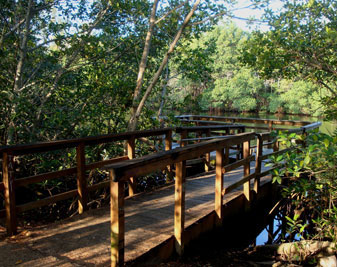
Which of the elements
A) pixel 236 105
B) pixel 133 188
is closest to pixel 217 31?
pixel 236 105

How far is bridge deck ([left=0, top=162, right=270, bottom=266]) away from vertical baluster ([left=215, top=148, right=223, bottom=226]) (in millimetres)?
150

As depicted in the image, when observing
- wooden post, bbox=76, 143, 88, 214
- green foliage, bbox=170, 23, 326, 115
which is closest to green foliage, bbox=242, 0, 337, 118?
wooden post, bbox=76, 143, 88, 214

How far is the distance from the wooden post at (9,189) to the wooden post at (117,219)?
133 centimetres

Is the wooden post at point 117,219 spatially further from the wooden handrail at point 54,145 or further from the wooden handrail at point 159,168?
the wooden handrail at point 54,145

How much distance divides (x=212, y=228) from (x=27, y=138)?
146 inches

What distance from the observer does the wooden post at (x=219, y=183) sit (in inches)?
156

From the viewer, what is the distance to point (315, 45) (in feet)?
17.1

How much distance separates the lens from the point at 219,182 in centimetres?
A: 402

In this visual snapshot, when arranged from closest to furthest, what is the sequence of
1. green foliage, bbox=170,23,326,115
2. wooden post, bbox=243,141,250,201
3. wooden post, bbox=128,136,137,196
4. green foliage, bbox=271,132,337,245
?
green foliage, bbox=271,132,337,245
wooden post, bbox=128,136,137,196
wooden post, bbox=243,141,250,201
green foliage, bbox=170,23,326,115

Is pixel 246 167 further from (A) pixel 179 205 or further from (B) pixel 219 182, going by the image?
(A) pixel 179 205

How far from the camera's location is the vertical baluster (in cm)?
396

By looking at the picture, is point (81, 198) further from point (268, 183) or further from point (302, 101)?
point (302, 101)

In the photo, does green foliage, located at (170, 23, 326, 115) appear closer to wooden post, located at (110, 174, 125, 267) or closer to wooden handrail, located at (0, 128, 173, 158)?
wooden handrail, located at (0, 128, 173, 158)

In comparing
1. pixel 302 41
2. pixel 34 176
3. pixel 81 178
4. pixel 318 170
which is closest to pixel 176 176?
pixel 81 178
